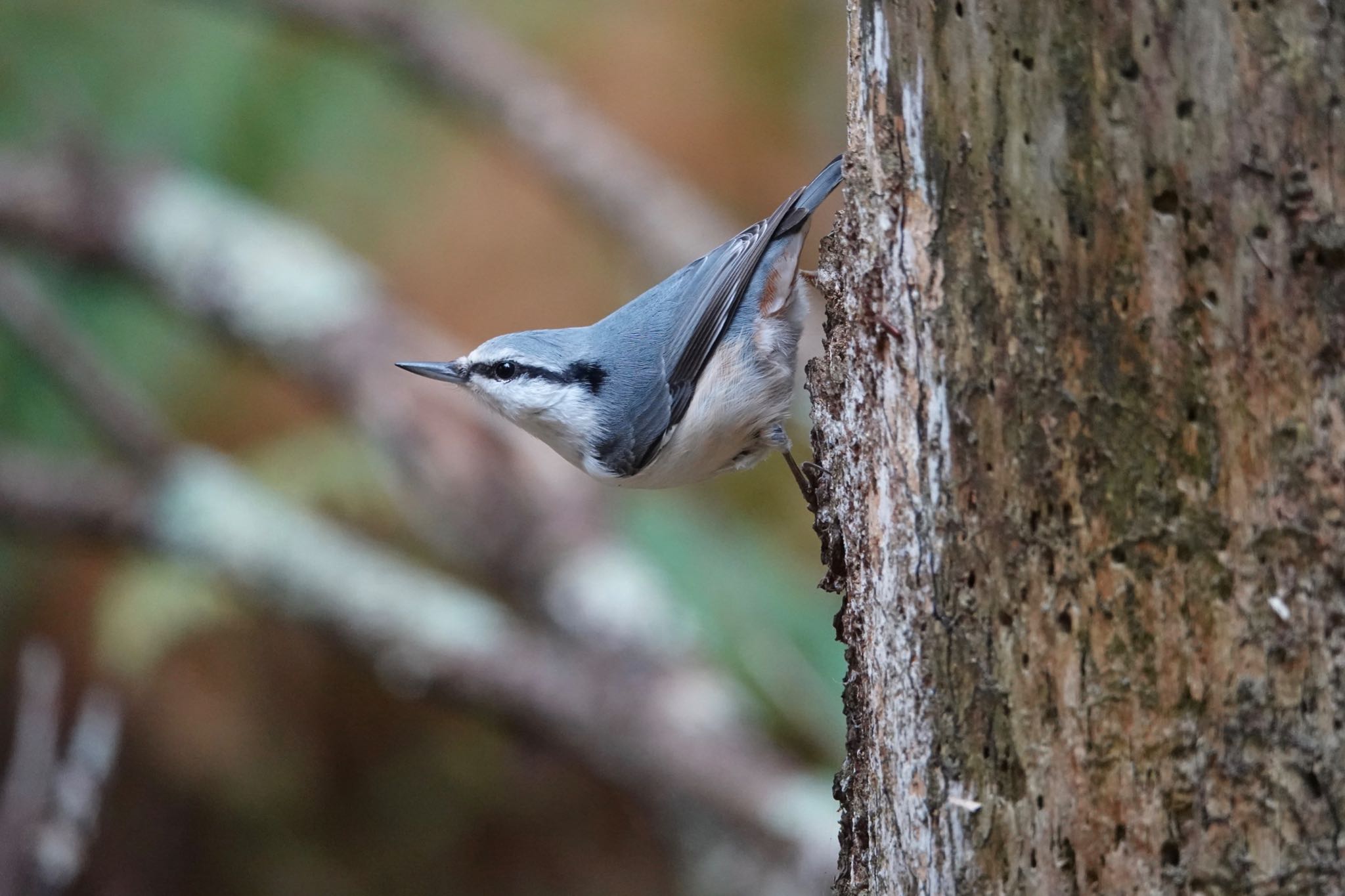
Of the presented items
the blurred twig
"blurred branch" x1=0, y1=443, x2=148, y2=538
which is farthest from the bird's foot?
"blurred branch" x1=0, y1=443, x2=148, y2=538

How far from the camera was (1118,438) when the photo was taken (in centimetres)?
138

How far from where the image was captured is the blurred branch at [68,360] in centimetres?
440

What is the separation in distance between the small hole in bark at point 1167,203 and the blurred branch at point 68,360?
398 centimetres

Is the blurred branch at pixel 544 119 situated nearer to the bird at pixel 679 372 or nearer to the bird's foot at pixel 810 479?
the bird at pixel 679 372

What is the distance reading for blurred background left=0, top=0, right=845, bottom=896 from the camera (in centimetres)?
447

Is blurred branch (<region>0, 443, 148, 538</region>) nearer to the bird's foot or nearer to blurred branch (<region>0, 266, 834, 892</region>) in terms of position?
blurred branch (<region>0, 266, 834, 892</region>)

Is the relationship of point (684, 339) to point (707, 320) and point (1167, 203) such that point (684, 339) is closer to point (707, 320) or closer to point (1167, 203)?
point (707, 320)

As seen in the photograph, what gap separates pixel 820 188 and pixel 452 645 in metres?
2.44

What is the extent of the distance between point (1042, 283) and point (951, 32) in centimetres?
→ 31

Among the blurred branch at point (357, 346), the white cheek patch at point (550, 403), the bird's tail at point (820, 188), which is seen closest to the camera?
the bird's tail at point (820, 188)

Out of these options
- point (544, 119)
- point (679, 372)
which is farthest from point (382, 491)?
point (679, 372)

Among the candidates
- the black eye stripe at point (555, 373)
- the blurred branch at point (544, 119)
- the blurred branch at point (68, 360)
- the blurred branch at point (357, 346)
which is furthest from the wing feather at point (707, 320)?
the blurred branch at point (68, 360)

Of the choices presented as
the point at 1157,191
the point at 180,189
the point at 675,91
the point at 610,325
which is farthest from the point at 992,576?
the point at 675,91

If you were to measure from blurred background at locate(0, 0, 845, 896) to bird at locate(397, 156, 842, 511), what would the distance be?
1.50 meters
